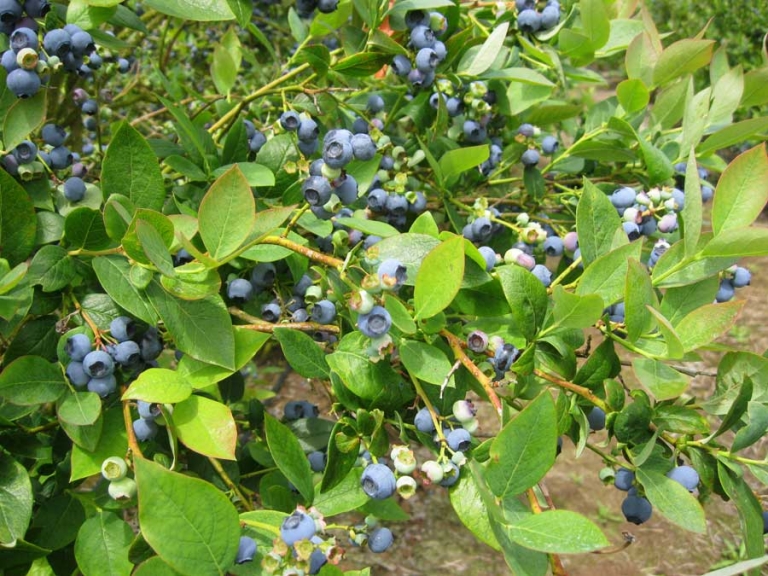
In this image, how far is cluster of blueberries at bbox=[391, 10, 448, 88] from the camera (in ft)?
3.44

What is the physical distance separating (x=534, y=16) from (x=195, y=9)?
0.61 meters

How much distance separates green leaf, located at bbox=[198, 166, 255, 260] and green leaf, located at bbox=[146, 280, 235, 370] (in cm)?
10

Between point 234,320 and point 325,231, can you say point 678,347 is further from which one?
point 234,320

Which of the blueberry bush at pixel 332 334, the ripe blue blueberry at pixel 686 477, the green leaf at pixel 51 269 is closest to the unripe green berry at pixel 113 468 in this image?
the blueberry bush at pixel 332 334

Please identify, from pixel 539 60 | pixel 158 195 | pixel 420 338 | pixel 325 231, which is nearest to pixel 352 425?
pixel 420 338

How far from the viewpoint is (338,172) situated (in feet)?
2.66

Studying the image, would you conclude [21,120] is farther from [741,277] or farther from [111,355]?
[741,277]

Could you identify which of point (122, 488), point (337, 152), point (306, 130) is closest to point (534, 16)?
point (306, 130)

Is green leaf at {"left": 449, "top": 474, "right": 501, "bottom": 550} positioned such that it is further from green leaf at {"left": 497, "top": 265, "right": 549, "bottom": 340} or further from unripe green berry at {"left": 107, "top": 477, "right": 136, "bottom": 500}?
unripe green berry at {"left": 107, "top": 477, "right": 136, "bottom": 500}

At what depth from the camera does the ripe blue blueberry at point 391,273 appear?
703 millimetres

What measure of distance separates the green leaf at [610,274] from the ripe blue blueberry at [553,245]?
32 centimetres

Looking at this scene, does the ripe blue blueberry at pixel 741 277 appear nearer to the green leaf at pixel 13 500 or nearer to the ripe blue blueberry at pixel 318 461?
the ripe blue blueberry at pixel 318 461

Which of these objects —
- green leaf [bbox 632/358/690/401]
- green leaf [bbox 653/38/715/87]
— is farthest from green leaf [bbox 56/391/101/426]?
green leaf [bbox 653/38/715/87]

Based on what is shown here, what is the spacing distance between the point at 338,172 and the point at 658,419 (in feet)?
1.64
